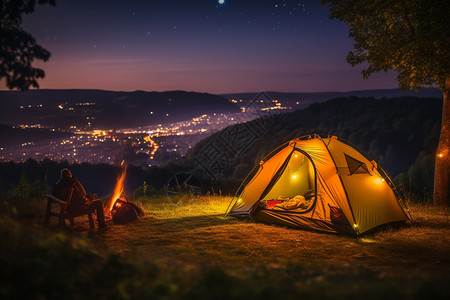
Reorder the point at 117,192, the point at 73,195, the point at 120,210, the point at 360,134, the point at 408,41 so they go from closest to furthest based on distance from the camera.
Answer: the point at 73,195
the point at 120,210
the point at 117,192
the point at 408,41
the point at 360,134

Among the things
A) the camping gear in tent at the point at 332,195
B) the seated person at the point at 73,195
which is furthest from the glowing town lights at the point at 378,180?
the seated person at the point at 73,195

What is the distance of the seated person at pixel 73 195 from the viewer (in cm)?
793

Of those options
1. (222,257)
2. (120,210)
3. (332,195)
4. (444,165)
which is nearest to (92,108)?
(120,210)

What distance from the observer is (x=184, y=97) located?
70.6m

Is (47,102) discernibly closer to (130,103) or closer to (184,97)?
(130,103)

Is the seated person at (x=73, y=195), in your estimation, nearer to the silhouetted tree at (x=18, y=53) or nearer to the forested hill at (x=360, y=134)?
the silhouetted tree at (x=18, y=53)

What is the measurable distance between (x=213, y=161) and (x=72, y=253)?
151 ft

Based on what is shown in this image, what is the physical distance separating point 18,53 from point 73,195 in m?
3.33

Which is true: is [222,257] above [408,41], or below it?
below

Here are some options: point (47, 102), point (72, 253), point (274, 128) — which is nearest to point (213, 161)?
point (274, 128)

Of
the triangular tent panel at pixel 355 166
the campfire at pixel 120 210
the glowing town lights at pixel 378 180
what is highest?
the triangular tent panel at pixel 355 166

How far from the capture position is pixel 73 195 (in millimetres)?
Result: 8180

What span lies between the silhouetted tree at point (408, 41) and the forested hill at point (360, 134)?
91.5 ft

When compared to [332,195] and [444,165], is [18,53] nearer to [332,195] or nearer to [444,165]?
[332,195]
